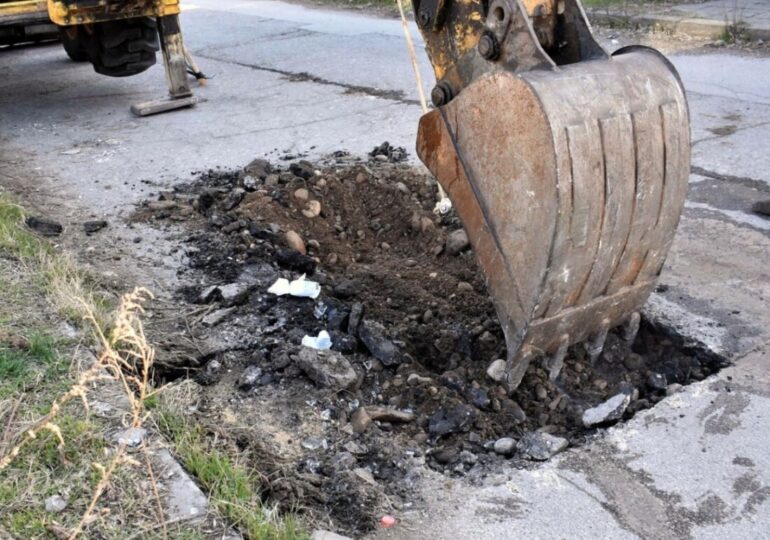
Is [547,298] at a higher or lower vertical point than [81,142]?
higher

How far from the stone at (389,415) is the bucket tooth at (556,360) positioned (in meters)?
0.56

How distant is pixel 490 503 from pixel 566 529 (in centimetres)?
26

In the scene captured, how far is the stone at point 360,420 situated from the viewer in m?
3.33

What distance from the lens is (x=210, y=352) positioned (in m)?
3.94

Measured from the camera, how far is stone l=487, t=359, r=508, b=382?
3.55 m

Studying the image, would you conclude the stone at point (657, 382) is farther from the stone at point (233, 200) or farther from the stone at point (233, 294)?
the stone at point (233, 200)

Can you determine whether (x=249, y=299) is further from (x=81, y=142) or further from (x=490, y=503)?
(x=81, y=142)

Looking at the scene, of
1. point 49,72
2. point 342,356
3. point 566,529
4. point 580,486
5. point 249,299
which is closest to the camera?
point 566,529

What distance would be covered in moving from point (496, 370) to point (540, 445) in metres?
0.43

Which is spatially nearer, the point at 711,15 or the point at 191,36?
the point at 711,15

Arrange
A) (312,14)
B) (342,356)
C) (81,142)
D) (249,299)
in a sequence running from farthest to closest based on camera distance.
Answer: (312,14) → (81,142) → (249,299) → (342,356)

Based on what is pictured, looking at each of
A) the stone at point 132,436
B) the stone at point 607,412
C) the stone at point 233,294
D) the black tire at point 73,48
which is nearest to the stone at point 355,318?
the stone at point 233,294

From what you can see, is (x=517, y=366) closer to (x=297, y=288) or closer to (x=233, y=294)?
(x=297, y=288)

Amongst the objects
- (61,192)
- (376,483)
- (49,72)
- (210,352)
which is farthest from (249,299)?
(49,72)
